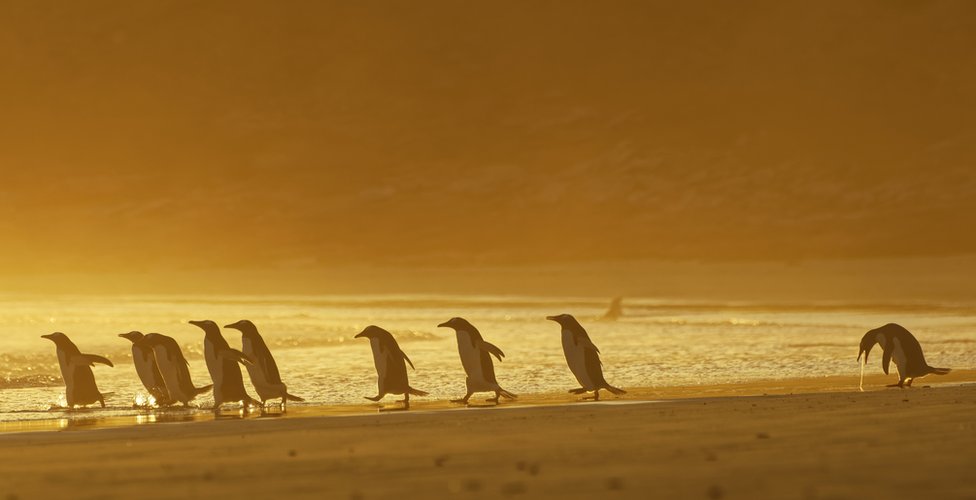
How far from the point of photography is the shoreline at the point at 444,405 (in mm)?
17547

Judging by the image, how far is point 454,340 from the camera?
34.3m

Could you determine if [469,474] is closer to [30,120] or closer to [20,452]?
[20,452]

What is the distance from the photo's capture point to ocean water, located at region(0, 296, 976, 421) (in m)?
23.4

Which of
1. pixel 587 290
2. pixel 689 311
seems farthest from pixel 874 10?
pixel 689 311

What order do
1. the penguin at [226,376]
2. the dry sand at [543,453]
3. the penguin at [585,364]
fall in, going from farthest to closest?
the penguin at [585,364] → the penguin at [226,376] → the dry sand at [543,453]

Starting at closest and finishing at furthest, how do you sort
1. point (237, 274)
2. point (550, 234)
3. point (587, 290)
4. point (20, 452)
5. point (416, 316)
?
point (20, 452) → point (416, 316) → point (587, 290) → point (237, 274) → point (550, 234)

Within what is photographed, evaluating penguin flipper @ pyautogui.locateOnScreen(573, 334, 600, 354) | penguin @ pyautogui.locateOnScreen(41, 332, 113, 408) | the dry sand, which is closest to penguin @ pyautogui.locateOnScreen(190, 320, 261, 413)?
penguin @ pyautogui.locateOnScreen(41, 332, 113, 408)

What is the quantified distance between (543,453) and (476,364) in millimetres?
7056

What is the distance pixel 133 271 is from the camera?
99.3 metres

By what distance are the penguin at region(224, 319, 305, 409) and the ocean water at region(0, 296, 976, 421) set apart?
768 millimetres

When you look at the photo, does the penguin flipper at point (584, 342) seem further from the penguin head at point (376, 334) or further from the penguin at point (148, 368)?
the penguin at point (148, 368)

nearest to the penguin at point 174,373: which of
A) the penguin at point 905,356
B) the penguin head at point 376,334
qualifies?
the penguin head at point 376,334

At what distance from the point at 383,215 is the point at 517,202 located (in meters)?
9.26

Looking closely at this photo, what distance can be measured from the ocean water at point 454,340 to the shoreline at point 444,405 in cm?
56
